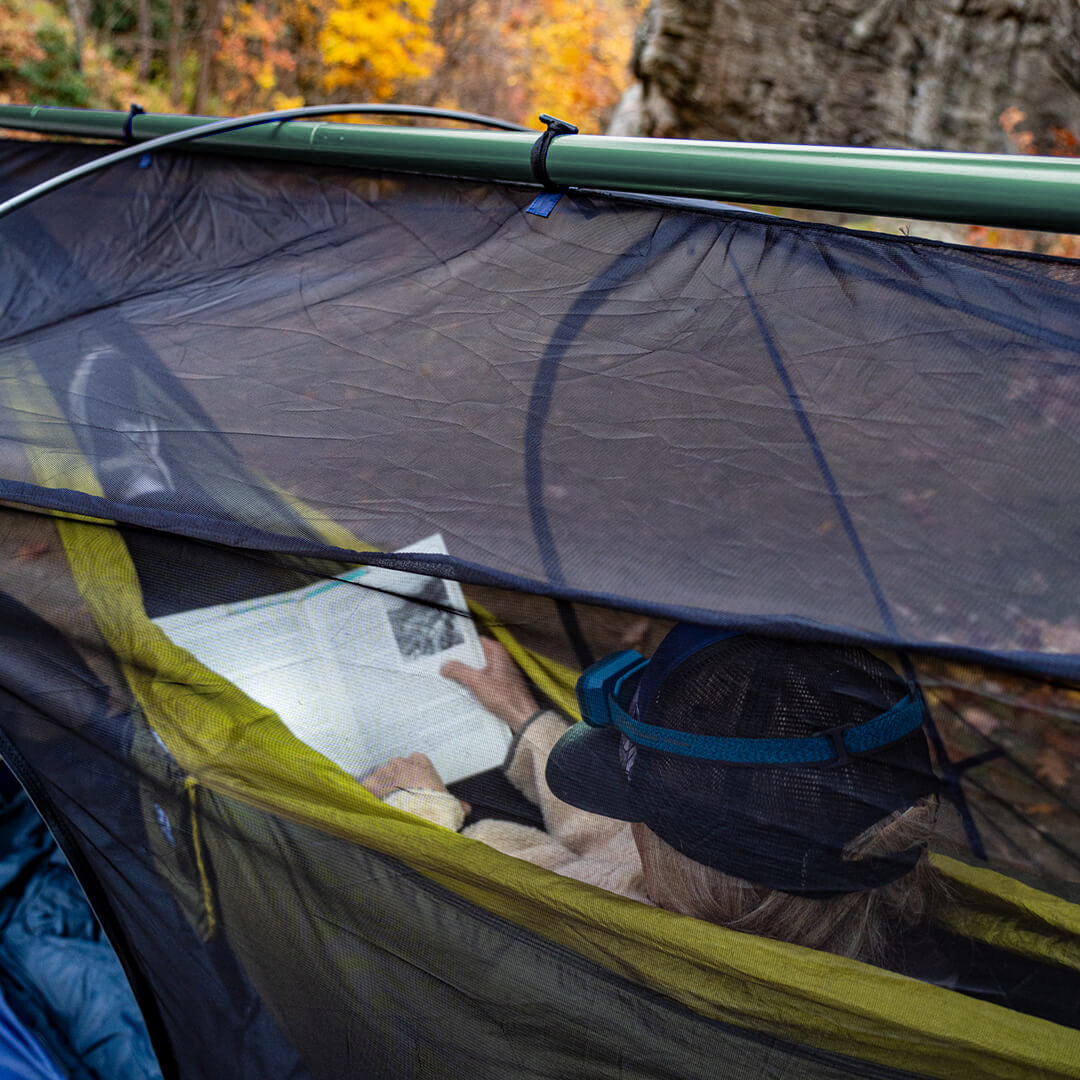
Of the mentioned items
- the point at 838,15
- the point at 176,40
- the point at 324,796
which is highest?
the point at 176,40

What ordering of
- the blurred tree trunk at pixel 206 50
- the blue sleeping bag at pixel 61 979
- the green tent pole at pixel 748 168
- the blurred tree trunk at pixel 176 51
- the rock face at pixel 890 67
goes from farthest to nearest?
the blurred tree trunk at pixel 176 51
the blurred tree trunk at pixel 206 50
the rock face at pixel 890 67
the blue sleeping bag at pixel 61 979
the green tent pole at pixel 748 168

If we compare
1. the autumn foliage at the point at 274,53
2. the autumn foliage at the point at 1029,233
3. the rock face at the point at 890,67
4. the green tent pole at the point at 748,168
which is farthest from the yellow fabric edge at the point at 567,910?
the autumn foliage at the point at 274,53

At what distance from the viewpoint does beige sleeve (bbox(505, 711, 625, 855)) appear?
98 centimetres

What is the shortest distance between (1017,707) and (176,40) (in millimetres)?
10497

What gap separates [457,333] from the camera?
50.9 inches

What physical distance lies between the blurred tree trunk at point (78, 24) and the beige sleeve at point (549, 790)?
10500 mm

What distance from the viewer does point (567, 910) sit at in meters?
1.00

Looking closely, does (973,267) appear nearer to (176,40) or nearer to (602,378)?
(602,378)

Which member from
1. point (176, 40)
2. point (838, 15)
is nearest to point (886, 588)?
point (838, 15)

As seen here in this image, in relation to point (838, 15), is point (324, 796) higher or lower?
lower

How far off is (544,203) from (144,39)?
32.2 ft

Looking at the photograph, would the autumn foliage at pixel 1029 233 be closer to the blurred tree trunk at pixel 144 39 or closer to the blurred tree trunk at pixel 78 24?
the blurred tree trunk at pixel 144 39

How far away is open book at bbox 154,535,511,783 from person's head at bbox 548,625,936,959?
0.13 metres

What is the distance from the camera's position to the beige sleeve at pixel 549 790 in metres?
0.98
